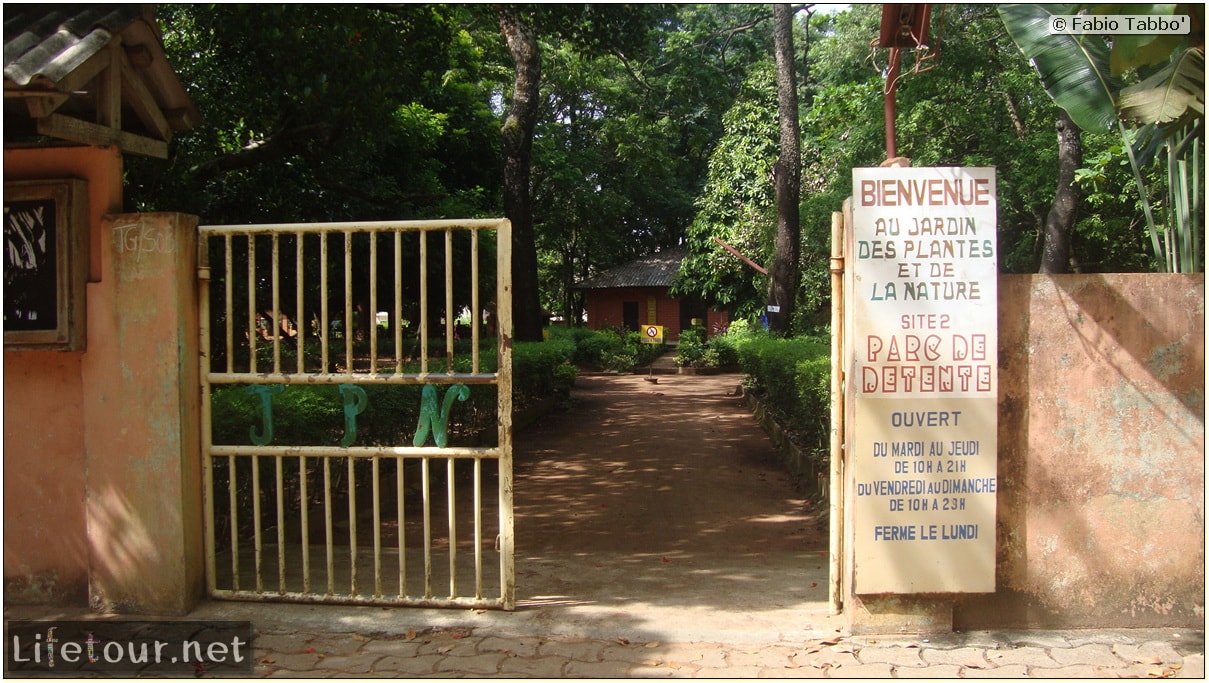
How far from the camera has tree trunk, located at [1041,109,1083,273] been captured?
13.5m

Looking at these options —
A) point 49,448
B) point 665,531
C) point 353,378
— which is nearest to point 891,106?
point 353,378

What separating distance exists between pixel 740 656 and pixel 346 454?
237 centimetres

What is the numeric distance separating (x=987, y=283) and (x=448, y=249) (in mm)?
2796

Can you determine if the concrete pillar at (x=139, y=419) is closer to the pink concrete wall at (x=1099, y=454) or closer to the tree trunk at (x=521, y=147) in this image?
the pink concrete wall at (x=1099, y=454)

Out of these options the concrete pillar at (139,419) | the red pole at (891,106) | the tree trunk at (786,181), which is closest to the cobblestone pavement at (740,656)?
A: the concrete pillar at (139,419)

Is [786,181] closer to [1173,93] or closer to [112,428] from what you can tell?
[1173,93]

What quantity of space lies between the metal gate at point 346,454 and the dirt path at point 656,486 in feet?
2.14

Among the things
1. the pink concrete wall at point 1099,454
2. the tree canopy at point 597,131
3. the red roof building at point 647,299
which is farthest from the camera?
the red roof building at point 647,299

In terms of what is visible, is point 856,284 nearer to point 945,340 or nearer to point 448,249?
point 945,340

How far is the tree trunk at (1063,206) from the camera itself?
1347 cm

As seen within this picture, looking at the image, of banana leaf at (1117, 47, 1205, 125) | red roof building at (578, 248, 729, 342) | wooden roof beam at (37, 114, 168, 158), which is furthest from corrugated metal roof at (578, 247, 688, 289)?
wooden roof beam at (37, 114, 168, 158)

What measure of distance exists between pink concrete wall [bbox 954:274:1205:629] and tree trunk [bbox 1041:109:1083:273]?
390 inches

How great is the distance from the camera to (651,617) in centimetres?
503

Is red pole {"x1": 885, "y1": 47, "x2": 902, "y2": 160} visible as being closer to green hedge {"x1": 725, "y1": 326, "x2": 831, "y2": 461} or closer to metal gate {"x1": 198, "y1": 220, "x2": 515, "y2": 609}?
metal gate {"x1": 198, "y1": 220, "x2": 515, "y2": 609}
